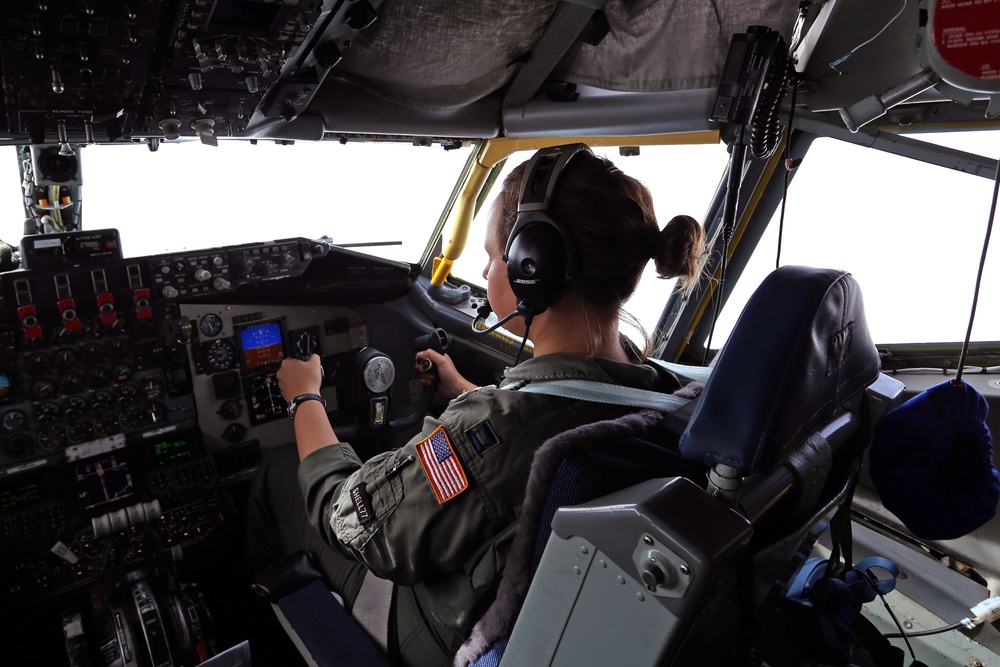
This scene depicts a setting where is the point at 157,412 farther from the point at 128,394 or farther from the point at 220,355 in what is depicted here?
the point at 220,355

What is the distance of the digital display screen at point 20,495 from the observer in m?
1.86

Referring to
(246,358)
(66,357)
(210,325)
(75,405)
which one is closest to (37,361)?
(66,357)

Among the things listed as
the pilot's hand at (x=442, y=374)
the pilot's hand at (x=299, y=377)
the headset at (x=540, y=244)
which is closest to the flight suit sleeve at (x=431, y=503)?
the headset at (x=540, y=244)

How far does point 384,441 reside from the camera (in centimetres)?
265

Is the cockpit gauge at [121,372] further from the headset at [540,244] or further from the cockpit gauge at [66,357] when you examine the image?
the headset at [540,244]

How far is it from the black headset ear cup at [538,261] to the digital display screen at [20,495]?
174 centimetres

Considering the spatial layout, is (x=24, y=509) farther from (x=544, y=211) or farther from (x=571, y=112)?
(x=571, y=112)

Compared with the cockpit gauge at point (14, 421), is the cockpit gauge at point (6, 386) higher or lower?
higher

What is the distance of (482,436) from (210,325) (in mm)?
1571

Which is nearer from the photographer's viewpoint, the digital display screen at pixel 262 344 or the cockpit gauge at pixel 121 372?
the cockpit gauge at pixel 121 372

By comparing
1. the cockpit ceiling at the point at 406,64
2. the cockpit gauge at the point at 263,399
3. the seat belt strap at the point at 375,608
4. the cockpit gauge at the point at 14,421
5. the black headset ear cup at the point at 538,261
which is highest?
the cockpit ceiling at the point at 406,64

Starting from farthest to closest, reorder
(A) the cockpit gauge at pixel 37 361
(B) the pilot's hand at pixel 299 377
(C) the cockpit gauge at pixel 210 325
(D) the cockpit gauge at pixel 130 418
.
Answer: (C) the cockpit gauge at pixel 210 325 < (D) the cockpit gauge at pixel 130 418 < (A) the cockpit gauge at pixel 37 361 < (B) the pilot's hand at pixel 299 377

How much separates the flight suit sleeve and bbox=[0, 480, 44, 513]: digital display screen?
1358mm

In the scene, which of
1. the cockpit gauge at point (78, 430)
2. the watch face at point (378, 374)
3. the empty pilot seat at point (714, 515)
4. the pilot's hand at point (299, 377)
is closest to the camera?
the empty pilot seat at point (714, 515)
